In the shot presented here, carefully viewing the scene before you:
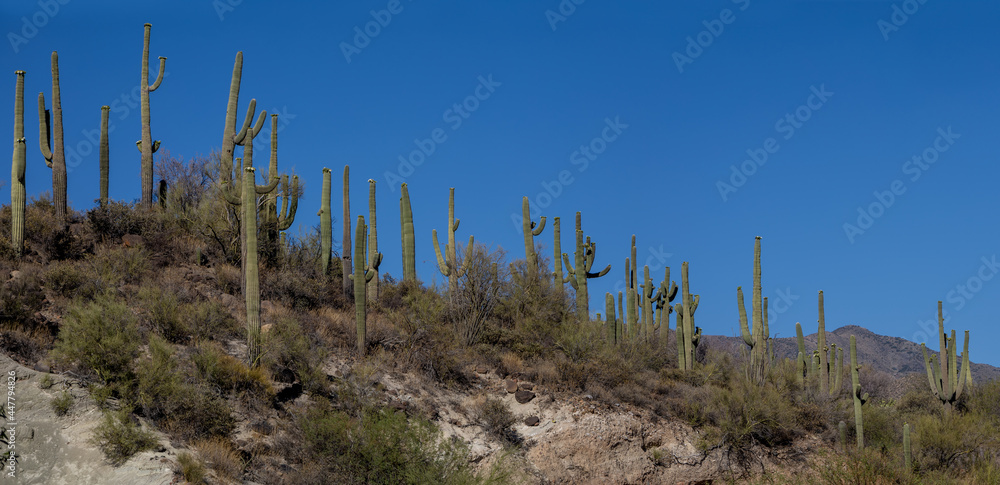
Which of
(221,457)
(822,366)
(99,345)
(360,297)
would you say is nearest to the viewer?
(221,457)

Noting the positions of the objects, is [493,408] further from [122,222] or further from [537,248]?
[122,222]

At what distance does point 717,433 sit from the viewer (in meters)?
22.4

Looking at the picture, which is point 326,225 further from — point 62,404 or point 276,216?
point 62,404

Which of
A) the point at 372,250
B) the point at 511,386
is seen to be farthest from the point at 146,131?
the point at 511,386

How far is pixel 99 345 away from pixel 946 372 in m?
23.3

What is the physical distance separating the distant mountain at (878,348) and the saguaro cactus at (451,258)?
112 ft

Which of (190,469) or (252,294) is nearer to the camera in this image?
(190,469)

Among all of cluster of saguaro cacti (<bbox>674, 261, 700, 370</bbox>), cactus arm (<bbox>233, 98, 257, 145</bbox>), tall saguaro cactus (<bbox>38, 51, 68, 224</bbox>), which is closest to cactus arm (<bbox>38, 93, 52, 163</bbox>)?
tall saguaro cactus (<bbox>38, 51, 68, 224</bbox>)

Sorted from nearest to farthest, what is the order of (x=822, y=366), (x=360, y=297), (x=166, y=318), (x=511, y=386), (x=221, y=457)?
(x=221, y=457) < (x=166, y=318) < (x=360, y=297) < (x=511, y=386) < (x=822, y=366)

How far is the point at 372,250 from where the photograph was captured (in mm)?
26922

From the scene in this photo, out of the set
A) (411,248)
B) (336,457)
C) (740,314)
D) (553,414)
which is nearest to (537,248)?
(411,248)

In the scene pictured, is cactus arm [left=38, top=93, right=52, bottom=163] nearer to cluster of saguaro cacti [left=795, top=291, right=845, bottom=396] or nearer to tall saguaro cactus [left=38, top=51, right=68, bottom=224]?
tall saguaro cactus [left=38, top=51, right=68, bottom=224]

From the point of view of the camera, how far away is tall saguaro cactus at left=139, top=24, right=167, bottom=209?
2691cm

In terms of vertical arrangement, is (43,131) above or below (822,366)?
above
